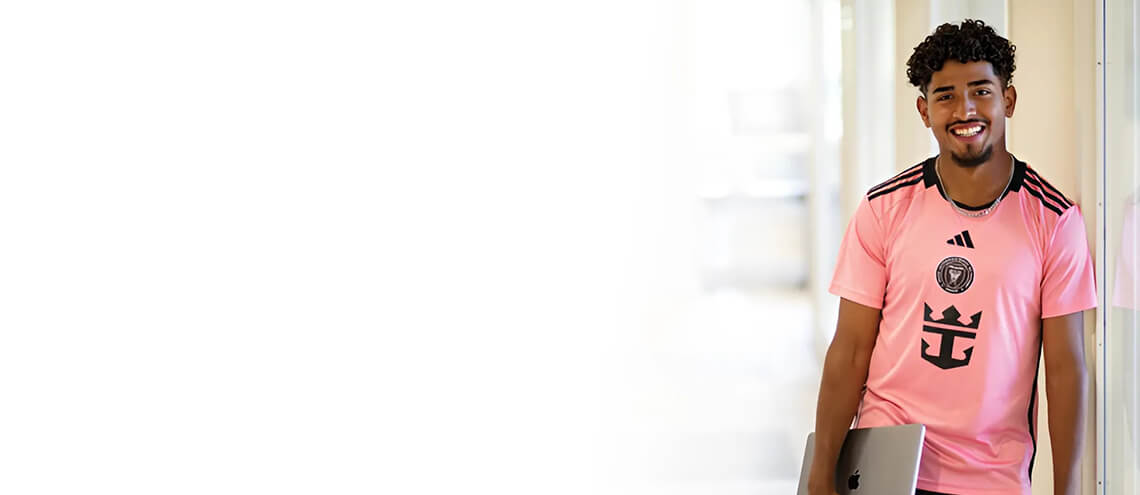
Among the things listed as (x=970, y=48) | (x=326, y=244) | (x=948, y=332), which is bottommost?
(x=948, y=332)

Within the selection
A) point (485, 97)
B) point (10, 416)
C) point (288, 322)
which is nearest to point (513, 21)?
point (485, 97)

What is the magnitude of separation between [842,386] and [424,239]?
1.04m

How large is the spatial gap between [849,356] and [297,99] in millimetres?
1270

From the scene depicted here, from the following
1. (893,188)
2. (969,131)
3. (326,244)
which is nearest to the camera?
(969,131)

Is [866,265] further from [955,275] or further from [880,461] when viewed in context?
[880,461]

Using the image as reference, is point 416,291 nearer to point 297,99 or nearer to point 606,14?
point 297,99

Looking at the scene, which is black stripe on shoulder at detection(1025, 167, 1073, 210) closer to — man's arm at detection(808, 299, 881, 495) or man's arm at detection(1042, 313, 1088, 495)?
man's arm at detection(1042, 313, 1088, 495)

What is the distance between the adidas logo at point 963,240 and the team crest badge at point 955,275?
19 millimetres

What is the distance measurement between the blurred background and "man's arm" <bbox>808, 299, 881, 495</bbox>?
2.50 ft

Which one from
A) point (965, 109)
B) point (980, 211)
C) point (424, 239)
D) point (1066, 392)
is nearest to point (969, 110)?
point (965, 109)

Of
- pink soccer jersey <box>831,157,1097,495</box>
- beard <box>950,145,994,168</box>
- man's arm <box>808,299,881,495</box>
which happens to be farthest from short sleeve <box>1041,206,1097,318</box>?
man's arm <box>808,299,881,495</box>

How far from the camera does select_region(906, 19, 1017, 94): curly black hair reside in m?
1.30

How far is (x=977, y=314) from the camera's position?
4.31 ft

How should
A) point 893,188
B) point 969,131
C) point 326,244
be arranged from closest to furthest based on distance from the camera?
point 969,131 < point 893,188 < point 326,244
